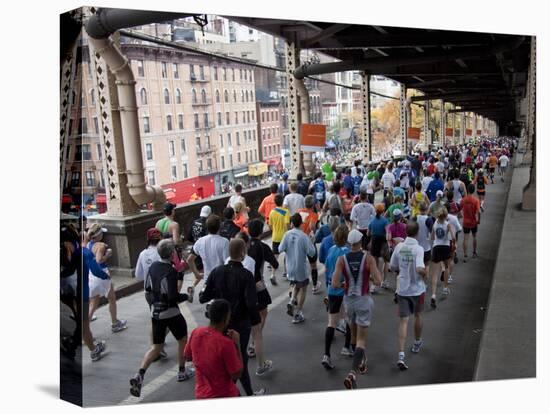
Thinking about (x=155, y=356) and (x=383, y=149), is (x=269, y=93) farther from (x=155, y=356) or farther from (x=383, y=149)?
(x=155, y=356)

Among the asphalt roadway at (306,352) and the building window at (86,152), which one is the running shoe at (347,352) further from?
the building window at (86,152)

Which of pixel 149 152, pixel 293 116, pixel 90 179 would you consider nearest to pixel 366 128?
pixel 293 116

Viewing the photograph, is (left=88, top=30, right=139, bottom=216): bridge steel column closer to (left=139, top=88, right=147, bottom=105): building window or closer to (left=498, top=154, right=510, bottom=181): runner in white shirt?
(left=139, top=88, right=147, bottom=105): building window

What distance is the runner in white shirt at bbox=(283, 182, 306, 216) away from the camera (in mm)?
7422

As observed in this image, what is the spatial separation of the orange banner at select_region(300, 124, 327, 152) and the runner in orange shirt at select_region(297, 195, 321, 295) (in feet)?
2.18

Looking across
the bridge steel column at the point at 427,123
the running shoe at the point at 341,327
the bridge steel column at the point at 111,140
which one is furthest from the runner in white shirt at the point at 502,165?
the bridge steel column at the point at 111,140

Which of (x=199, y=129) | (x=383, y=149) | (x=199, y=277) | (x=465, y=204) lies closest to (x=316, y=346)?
(x=199, y=277)

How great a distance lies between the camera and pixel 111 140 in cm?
616

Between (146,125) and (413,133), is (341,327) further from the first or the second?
(413,133)

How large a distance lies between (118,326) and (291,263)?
2.24 m

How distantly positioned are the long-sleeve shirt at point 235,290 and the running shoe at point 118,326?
0.81 m

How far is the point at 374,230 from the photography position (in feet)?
24.2

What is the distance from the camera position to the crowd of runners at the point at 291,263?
5.74 meters

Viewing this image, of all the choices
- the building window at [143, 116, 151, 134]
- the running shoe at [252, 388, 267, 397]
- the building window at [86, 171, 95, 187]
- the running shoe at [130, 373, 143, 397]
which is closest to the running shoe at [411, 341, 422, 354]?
the running shoe at [252, 388, 267, 397]
